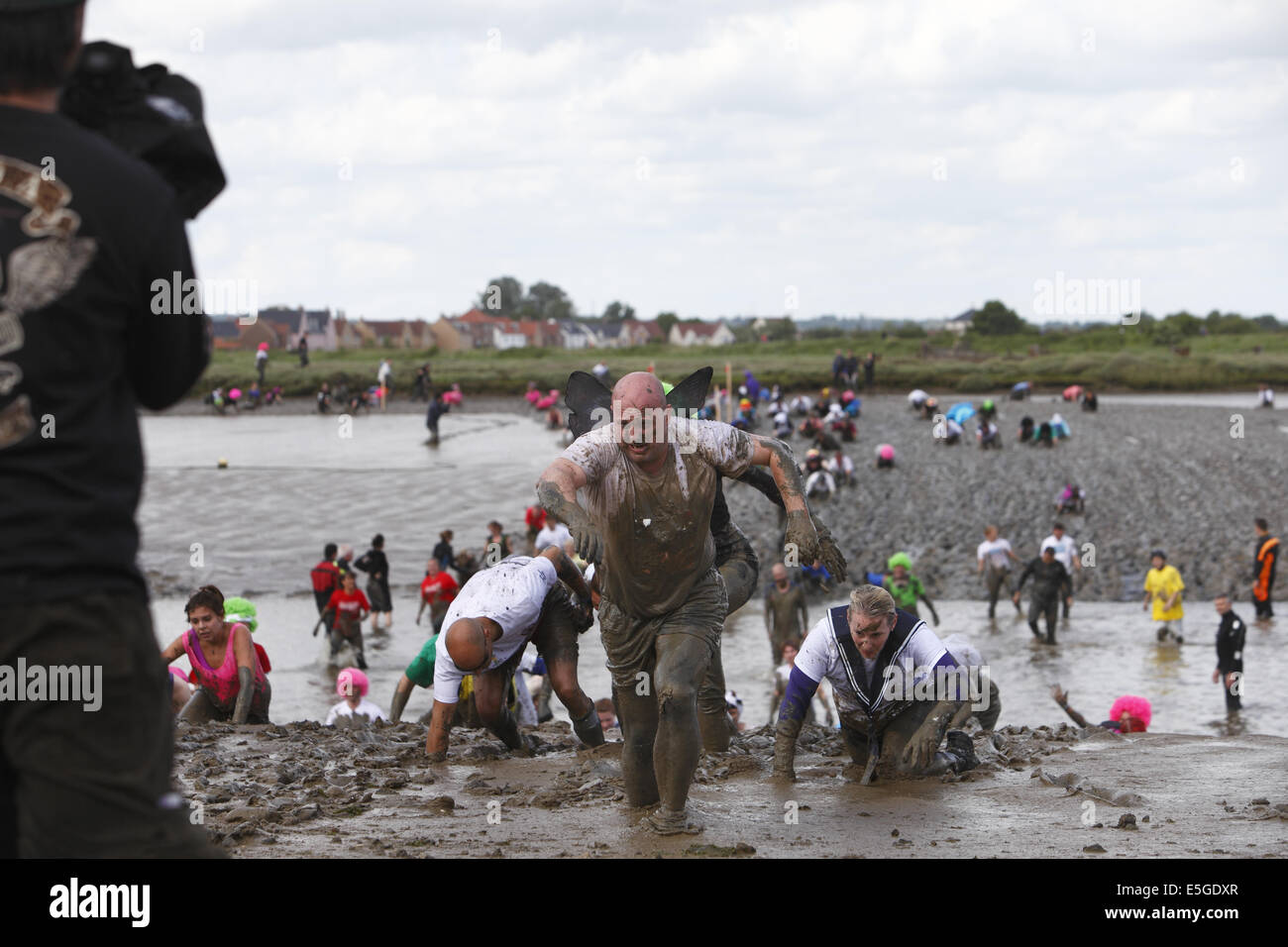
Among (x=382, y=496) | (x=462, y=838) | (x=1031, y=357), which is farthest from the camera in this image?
(x=1031, y=357)

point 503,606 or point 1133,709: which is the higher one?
point 503,606

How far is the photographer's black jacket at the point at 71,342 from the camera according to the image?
2.68 metres

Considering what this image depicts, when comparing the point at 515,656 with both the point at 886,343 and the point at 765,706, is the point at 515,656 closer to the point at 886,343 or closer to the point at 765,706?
the point at 765,706

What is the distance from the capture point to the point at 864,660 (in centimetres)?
834

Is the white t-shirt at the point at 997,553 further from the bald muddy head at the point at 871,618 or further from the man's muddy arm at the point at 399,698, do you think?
the bald muddy head at the point at 871,618

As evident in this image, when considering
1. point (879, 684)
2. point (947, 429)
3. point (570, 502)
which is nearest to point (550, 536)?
point (879, 684)

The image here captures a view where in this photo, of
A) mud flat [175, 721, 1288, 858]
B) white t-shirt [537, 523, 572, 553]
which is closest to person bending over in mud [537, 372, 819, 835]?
mud flat [175, 721, 1288, 858]

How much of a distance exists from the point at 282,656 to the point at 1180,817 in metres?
14.8

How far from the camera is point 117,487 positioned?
110 inches

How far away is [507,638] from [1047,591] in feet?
47.6

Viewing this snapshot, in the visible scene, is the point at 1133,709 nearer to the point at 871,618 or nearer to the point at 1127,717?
the point at 1127,717

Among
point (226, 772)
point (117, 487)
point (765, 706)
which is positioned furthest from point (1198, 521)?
point (117, 487)

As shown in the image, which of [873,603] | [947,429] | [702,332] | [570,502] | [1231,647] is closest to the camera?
[570,502]

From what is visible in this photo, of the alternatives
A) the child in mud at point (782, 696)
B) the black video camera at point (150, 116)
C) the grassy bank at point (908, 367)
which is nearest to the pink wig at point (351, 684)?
the child in mud at point (782, 696)
